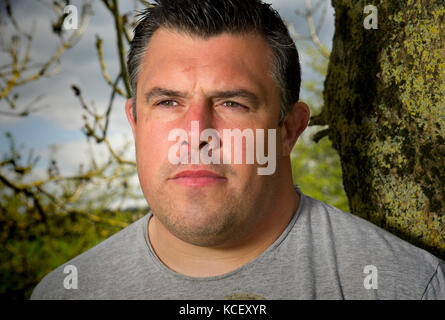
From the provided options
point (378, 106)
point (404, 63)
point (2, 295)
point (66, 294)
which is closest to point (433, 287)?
point (378, 106)

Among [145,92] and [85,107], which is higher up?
[85,107]

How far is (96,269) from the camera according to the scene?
4.99ft

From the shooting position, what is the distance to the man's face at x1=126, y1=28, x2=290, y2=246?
1263 millimetres

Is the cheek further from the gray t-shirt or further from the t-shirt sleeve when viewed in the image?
the t-shirt sleeve

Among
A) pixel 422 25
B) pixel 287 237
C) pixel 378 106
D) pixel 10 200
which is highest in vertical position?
pixel 422 25

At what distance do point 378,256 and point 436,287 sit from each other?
0.18 meters

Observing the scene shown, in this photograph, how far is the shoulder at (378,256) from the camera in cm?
127

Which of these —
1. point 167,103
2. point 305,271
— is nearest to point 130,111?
point 167,103

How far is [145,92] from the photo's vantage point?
1.41m

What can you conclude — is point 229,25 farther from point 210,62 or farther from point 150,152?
point 150,152

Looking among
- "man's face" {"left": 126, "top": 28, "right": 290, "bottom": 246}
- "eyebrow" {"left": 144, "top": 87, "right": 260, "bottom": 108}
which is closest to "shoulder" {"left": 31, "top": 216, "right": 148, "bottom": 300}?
"man's face" {"left": 126, "top": 28, "right": 290, "bottom": 246}

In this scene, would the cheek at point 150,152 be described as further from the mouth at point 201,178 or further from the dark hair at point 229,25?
the dark hair at point 229,25

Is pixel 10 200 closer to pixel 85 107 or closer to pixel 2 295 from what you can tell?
pixel 2 295
